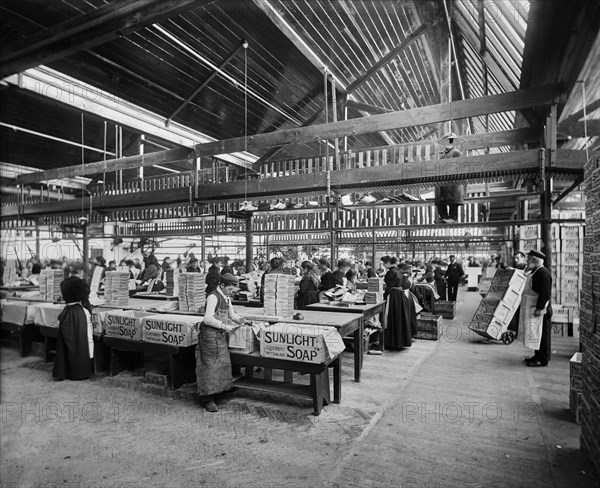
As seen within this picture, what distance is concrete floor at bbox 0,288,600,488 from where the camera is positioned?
332 centimetres

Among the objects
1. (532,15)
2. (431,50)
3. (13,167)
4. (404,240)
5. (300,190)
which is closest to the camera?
(532,15)

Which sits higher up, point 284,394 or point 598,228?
point 598,228

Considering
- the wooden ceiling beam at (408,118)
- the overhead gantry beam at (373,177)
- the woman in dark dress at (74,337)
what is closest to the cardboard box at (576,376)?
the overhead gantry beam at (373,177)

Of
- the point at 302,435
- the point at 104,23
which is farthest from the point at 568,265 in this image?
the point at 104,23

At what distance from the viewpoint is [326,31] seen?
691cm

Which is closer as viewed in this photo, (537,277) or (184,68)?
(537,277)

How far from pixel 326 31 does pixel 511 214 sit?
10840 mm

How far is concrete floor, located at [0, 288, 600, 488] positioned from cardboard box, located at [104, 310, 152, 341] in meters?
0.72

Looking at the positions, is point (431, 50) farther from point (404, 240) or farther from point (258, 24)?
point (404, 240)

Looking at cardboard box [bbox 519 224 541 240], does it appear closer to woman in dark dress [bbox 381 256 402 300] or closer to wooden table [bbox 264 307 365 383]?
woman in dark dress [bbox 381 256 402 300]

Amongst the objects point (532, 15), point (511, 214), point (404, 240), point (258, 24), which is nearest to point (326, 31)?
point (258, 24)

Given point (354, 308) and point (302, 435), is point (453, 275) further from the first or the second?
point (302, 435)

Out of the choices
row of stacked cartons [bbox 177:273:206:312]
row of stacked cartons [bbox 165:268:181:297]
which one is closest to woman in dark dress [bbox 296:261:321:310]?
row of stacked cartons [bbox 165:268:181:297]

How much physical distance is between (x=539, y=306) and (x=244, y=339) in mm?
4960
